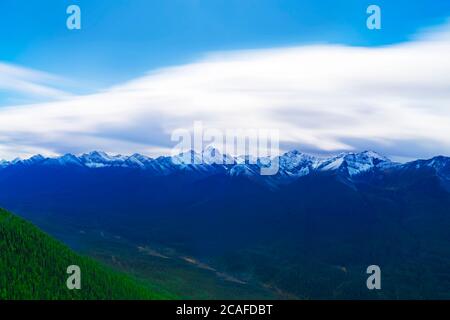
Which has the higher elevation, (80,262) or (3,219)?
(3,219)
